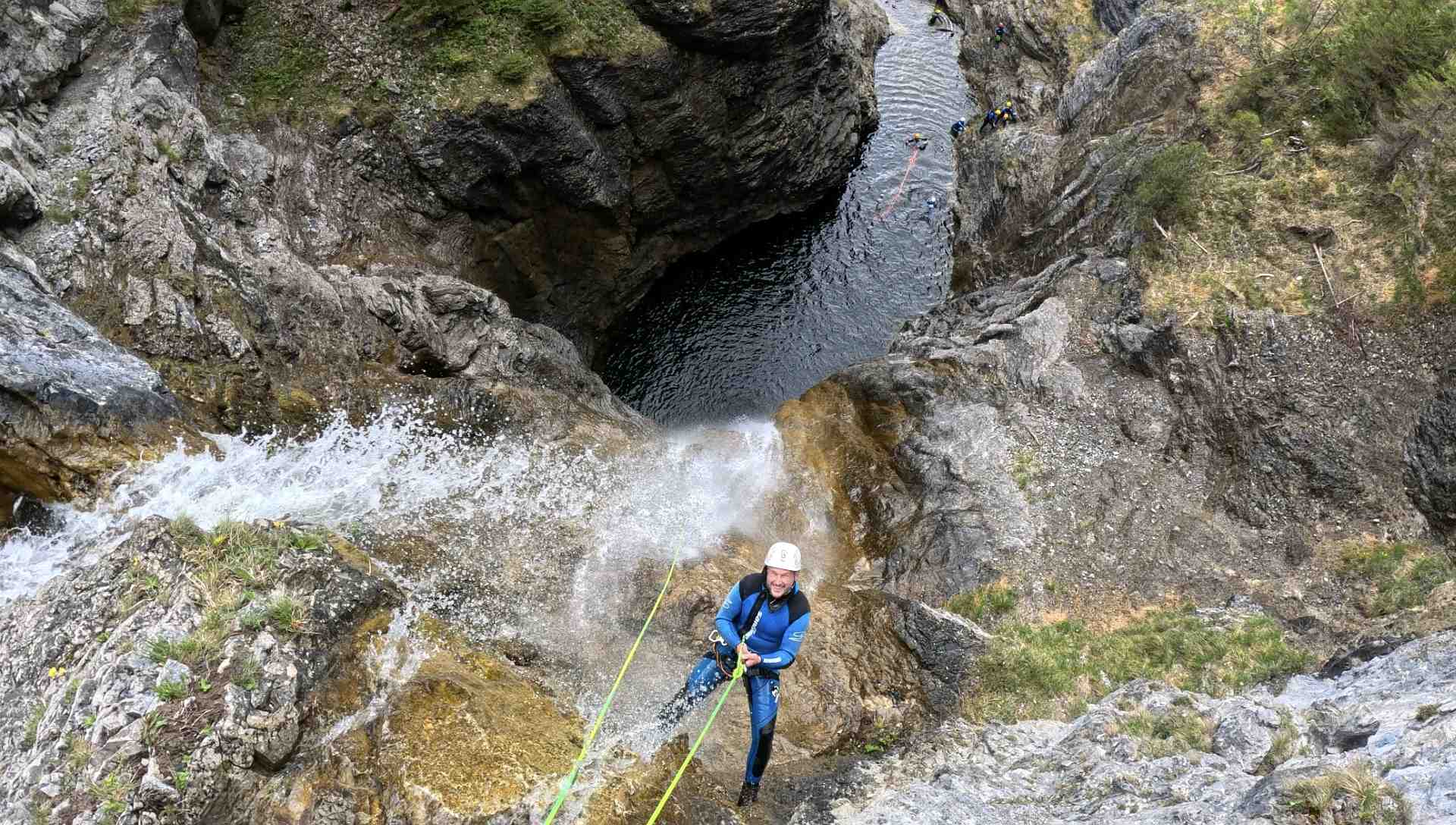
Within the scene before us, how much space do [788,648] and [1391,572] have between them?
1042 centimetres

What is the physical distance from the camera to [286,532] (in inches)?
420

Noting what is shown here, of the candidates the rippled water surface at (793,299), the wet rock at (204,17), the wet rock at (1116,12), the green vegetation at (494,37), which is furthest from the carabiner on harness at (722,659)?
the wet rock at (1116,12)

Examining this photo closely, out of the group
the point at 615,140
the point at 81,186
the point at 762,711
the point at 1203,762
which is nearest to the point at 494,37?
the point at 615,140

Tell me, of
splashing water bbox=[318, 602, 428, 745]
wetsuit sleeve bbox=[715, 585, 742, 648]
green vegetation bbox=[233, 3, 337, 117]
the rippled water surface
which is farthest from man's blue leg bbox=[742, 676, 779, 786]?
green vegetation bbox=[233, 3, 337, 117]

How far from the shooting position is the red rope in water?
1272 inches

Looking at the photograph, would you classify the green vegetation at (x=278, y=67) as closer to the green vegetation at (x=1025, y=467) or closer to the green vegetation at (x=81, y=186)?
the green vegetation at (x=81, y=186)

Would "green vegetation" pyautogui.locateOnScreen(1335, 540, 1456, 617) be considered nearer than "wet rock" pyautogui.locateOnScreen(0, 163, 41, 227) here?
Yes

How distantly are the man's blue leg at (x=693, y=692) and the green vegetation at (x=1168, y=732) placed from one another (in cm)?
512

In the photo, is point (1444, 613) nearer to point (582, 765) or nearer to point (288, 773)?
point (582, 765)

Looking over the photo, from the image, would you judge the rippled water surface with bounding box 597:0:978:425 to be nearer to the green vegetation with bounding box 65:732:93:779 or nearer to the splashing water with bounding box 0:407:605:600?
the splashing water with bounding box 0:407:605:600

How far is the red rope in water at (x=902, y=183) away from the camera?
1272 inches

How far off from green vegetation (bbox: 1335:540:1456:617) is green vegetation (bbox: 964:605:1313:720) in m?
1.61

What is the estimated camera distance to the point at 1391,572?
12.8 m

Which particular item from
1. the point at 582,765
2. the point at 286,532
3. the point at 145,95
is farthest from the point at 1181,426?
the point at 145,95
